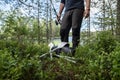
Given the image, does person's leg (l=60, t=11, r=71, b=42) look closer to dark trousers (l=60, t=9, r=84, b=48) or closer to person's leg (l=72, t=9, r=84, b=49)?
dark trousers (l=60, t=9, r=84, b=48)

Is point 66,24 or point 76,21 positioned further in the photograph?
point 66,24

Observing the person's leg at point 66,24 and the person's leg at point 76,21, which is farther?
the person's leg at point 66,24

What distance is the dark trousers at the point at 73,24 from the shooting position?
5.56m

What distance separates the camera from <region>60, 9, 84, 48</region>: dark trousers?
5559mm

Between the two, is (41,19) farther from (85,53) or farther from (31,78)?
(31,78)

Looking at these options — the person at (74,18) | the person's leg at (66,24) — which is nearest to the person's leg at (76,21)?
the person at (74,18)

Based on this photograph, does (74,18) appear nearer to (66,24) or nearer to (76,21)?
(76,21)

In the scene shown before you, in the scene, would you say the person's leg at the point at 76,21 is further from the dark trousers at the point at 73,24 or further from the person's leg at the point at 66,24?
the person's leg at the point at 66,24

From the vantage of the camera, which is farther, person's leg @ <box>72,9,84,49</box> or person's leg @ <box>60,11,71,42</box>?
person's leg @ <box>60,11,71,42</box>

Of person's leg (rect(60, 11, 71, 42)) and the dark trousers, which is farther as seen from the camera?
person's leg (rect(60, 11, 71, 42))

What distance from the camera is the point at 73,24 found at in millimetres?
5582

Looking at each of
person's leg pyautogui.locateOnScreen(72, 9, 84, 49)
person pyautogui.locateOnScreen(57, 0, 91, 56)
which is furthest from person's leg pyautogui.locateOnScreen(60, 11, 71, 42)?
person's leg pyautogui.locateOnScreen(72, 9, 84, 49)

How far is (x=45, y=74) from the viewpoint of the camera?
326 centimetres

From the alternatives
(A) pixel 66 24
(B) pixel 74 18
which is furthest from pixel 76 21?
(A) pixel 66 24
